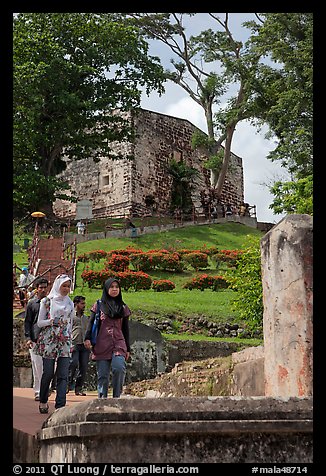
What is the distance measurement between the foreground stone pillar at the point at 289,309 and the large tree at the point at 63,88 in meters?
23.4

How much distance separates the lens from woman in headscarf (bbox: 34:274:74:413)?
21.7ft

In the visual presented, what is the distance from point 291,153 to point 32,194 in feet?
32.4

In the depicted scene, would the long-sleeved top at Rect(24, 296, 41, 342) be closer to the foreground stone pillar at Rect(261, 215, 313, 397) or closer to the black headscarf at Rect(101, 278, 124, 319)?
the black headscarf at Rect(101, 278, 124, 319)

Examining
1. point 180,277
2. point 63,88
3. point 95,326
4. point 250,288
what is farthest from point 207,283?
point 95,326

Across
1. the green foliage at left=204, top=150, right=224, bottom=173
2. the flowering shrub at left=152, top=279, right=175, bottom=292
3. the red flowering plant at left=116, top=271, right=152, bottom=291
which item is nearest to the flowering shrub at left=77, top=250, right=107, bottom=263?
the red flowering plant at left=116, top=271, right=152, bottom=291

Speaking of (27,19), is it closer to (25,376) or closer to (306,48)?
(306,48)

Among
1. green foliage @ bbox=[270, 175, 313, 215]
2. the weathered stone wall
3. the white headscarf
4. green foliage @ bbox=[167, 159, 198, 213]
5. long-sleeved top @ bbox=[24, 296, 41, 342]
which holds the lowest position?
the weathered stone wall

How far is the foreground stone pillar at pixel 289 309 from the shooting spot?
17.6 feet

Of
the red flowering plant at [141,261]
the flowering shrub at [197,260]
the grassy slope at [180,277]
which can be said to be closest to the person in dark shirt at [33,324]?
the grassy slope at [180,277]

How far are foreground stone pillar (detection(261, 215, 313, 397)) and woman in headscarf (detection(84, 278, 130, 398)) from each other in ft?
4.88

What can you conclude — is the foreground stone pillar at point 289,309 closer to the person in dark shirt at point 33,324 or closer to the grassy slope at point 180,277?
the person in dark shirt at point 33,324

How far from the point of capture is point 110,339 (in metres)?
6.72

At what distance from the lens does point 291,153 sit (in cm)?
2430

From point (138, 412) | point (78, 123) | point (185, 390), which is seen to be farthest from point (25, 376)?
point (78, 123)
